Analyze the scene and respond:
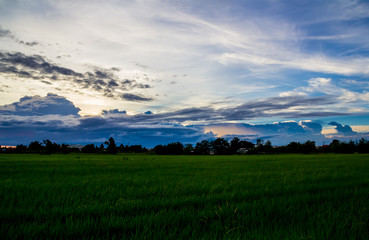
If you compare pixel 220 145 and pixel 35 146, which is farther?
pixel 220 145

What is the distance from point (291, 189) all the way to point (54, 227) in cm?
525

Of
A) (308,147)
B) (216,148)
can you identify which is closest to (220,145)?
(216,148)

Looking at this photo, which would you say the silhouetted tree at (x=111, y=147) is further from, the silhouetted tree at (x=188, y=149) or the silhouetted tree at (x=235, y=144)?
the silhouetted tree at (x=235, y=144)

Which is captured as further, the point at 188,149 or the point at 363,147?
the point at 188,149

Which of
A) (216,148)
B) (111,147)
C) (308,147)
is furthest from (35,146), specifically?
(308,147)

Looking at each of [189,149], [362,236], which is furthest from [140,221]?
[189,149]

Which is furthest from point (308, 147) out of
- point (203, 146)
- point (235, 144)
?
point (203, 146)

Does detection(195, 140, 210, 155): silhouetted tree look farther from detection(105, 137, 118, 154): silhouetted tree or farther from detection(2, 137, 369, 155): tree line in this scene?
detection(105, 137, 118, 154): silhouetted tree

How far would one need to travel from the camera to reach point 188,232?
8.43ft

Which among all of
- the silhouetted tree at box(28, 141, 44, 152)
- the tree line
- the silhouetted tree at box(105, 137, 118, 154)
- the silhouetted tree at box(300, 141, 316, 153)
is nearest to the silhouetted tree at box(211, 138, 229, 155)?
the tree line

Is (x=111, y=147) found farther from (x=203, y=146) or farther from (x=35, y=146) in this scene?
(x=203, y=146)

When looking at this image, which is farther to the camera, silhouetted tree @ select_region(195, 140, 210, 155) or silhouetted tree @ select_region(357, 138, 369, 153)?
silhouetted tree @ select_region(195, 140, 210, 155)

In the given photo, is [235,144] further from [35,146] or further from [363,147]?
[35,146]

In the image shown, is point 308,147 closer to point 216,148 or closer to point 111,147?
point 216,148
